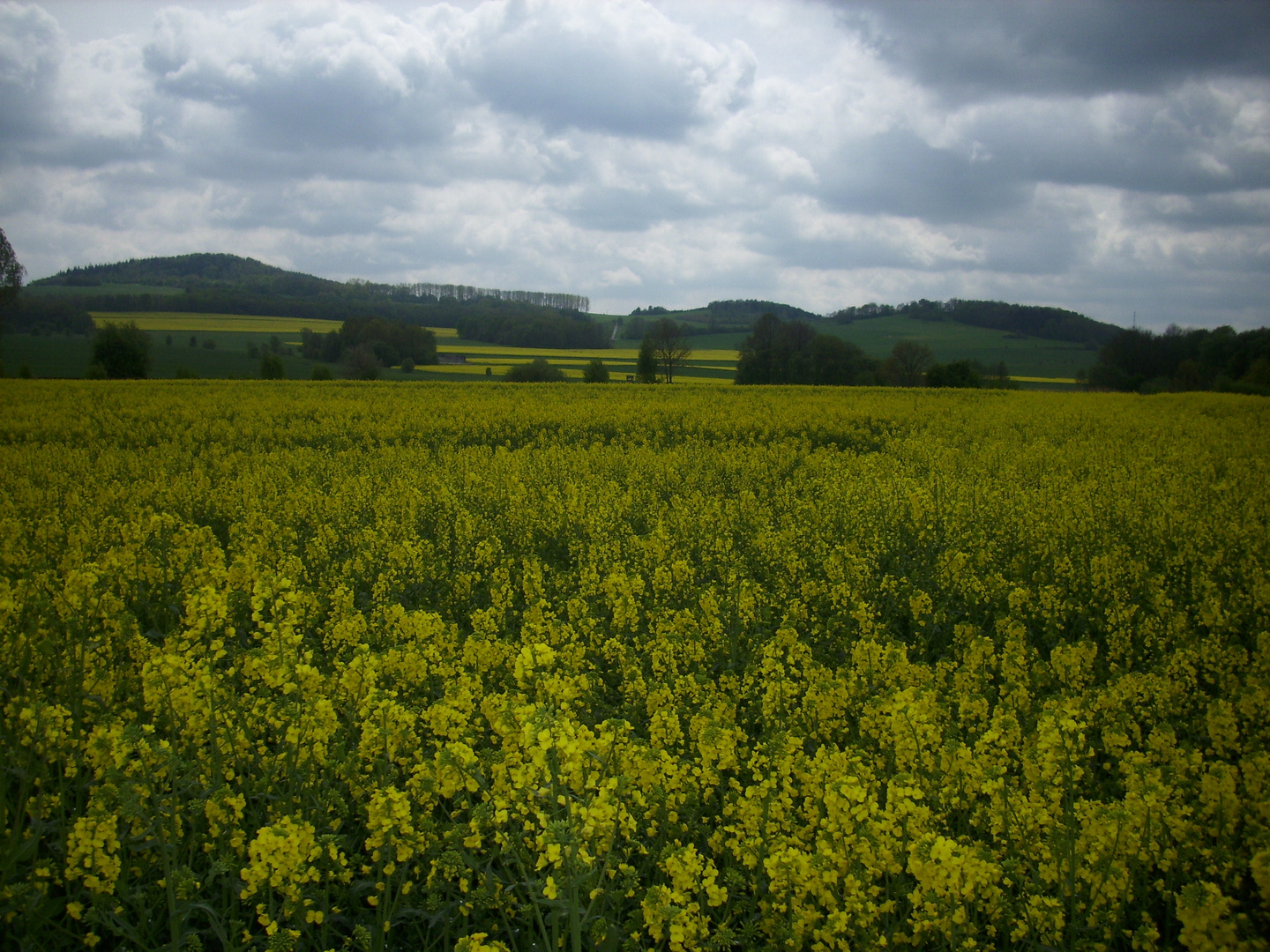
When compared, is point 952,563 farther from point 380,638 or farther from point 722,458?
point 722,458

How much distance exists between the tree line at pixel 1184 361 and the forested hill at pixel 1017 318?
73.8 ft

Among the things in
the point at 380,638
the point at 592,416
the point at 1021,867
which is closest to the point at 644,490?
the point at 380,638

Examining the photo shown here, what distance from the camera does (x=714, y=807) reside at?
13.0 feet

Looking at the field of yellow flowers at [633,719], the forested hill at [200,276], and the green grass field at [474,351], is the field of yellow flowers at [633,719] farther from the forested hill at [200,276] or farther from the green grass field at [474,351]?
the forested hill at [200,276]

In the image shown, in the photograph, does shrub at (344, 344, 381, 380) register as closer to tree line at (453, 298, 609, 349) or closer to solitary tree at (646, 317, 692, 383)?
solitary tree at (646, 317, 692, 383)

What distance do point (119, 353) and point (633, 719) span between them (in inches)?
2365

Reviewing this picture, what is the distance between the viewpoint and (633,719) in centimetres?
491

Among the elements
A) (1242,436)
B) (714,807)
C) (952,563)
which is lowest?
(714,807)

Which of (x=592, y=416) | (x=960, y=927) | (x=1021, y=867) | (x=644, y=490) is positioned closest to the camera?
(x=960, y=927)

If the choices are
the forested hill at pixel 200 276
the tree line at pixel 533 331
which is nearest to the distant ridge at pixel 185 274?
the forested hill at pixel 200 276

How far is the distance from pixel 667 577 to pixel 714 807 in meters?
3.03

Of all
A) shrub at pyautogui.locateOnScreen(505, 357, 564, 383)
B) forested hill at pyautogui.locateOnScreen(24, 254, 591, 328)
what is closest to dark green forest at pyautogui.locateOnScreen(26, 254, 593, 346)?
forested hill at pyautogui.locateOnScreen(24, 254, 591, 328)

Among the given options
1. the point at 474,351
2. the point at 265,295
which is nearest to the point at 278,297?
the point at 265,295

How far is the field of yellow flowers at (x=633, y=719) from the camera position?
2859 mm
